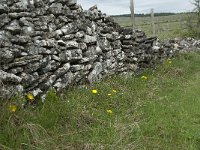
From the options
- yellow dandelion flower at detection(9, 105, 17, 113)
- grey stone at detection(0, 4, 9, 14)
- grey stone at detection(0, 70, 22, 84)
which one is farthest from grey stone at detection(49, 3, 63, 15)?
yellow dandelion flower at detection(9, 105, 17, 113)

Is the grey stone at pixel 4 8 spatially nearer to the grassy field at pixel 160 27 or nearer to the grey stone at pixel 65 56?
the grey stone at pixel 65 56

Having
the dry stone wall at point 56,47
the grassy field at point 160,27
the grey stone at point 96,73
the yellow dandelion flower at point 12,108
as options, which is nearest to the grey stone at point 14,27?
the dry stone wall at point 56,47

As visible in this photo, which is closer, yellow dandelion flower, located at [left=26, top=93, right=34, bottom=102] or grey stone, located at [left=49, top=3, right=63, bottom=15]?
yellow dandelion flower, located at [left=26, top=93, right=34, bottom=102]

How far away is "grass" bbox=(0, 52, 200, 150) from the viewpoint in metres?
4.99

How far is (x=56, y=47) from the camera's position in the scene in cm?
704

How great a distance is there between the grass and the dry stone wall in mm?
322

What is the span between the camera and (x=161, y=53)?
38.3 ft

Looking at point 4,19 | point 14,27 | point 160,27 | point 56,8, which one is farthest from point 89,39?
point 160,27

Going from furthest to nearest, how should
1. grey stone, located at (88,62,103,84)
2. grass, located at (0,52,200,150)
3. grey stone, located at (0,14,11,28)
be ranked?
1. grey stone, located at (88,62,103,84)
2. grey stone, located at (0,14,11,28)
3. grass, located at (0,52,200,150)

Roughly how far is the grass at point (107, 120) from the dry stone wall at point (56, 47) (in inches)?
12.7

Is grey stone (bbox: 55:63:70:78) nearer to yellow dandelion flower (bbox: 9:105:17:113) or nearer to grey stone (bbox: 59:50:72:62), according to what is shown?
grey stone (bbox: 59:50:72:62)

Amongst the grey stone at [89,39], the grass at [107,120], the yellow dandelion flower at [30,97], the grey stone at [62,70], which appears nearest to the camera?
the grass at [107,120]

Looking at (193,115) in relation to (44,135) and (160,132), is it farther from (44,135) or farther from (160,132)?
(44,135)

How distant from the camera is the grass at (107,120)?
499 centimetres
